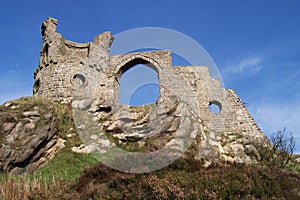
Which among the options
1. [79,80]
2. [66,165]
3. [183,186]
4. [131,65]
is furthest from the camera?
[131,65]

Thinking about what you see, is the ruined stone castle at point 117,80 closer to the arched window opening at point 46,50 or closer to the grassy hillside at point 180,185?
the arched window opening at point 46,50

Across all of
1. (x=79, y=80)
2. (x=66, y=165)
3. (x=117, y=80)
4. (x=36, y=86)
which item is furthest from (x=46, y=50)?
(x=66, y=165)

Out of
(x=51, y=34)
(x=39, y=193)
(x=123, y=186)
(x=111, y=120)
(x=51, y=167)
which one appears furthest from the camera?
(x=51, y=34)

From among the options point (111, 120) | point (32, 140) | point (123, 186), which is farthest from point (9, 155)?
point (123, 186)

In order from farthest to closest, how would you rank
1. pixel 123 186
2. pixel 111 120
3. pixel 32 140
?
1. pixel 111 120
2. pixel 32 140
3. pixel 123 186

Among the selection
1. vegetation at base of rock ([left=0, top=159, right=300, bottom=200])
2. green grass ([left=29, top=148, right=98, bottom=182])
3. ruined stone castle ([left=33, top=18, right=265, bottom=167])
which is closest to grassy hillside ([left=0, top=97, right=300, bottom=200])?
vegetation at base of rock ([left=0, top=159, right=300, bottom=200])

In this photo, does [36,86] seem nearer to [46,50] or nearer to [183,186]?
[46,50]

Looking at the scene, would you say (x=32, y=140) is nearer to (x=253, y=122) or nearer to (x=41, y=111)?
(x=41, y=111)

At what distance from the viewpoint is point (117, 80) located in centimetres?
2059

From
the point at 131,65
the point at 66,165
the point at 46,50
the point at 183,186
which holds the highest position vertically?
the point at 46,50

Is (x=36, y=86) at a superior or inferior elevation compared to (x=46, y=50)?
inferior

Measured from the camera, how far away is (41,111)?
14.5 meters

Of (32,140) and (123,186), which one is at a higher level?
(32,140)

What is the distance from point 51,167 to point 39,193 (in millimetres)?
4836
